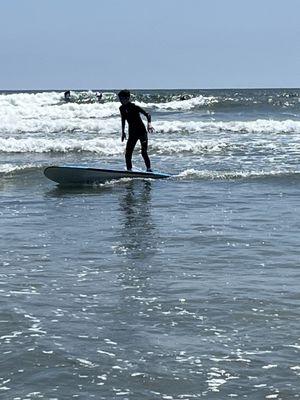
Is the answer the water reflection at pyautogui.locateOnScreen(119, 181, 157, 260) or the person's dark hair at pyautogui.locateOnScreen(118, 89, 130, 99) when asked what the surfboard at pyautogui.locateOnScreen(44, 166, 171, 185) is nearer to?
the water reflection at pyautogui.locateOnScreen(119, 181, 157, 260)

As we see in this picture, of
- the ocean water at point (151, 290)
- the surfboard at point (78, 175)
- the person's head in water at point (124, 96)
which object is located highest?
the person's head in water at point (124, 96)

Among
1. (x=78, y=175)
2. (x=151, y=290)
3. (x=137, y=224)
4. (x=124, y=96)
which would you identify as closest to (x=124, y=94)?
(x=124, y=96)

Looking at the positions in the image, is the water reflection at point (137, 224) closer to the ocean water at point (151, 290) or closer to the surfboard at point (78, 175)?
the ocean water at point (151, 290)

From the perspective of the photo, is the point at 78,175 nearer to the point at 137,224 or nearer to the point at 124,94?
the point at 124,94

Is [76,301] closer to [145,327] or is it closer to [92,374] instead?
[145,327]

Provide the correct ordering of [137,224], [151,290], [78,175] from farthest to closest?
[78,175], [137,224], [151,290]

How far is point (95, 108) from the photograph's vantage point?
50.7 m

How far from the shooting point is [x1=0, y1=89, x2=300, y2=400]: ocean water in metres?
4.05

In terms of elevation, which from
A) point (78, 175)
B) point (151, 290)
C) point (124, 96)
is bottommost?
point (151, 290)

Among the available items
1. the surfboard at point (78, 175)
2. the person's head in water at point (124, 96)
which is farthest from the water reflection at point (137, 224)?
the person's head in water at point (124, 96)

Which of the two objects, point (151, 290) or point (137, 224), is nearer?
point (151, 290)

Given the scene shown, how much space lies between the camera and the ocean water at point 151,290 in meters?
4.05

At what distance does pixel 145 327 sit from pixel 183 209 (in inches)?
208

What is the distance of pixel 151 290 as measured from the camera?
5.81 m
